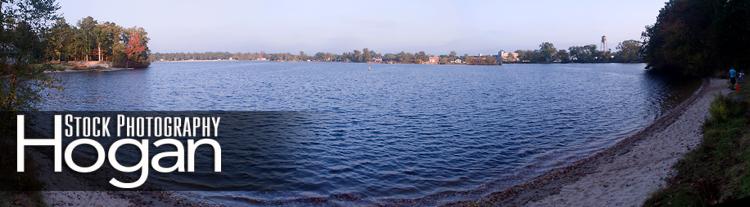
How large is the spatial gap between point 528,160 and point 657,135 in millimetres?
7027

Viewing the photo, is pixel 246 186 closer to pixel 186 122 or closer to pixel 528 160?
pixel 528 160

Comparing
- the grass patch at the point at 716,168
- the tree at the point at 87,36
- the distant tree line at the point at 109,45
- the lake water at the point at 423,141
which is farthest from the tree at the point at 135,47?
the grass patch at the point at 716,168

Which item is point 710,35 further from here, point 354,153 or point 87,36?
point 87,36

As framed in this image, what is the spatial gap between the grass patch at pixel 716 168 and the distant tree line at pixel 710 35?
2796cm

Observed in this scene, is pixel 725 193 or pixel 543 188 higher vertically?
pixel 725 193

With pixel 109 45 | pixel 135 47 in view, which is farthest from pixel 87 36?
pixel 135 47

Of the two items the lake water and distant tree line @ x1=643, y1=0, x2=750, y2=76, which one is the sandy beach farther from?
distant tree line @ x1=643, y1=0, x2=750, y2=76

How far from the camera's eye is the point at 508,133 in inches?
1388

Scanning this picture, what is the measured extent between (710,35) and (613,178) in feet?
143

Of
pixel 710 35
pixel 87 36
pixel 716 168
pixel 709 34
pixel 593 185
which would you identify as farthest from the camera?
pixel 87 36

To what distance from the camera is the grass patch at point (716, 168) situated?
10398 mm

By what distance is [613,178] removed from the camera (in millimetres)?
18234

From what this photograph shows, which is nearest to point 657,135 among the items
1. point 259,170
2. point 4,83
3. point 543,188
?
point 543,188

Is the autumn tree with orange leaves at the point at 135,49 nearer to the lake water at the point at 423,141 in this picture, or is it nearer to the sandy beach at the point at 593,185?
the lake water at the point at 423,141
